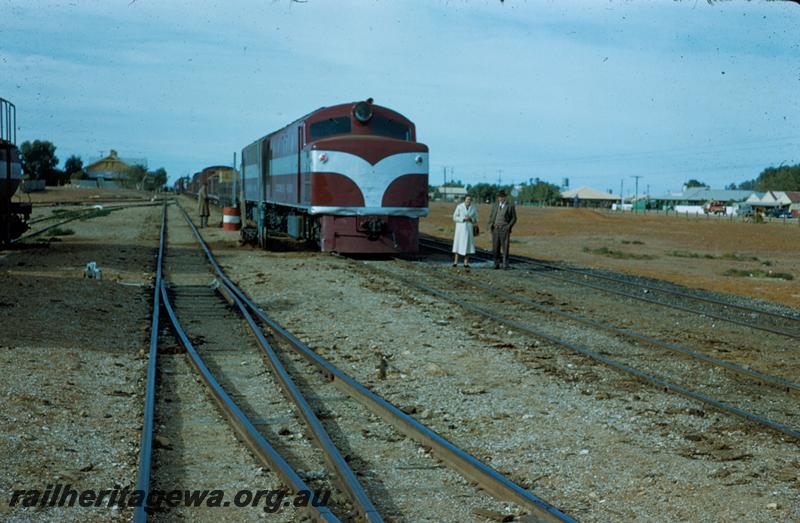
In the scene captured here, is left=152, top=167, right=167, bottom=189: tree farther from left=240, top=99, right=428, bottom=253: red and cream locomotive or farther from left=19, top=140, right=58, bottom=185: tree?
left=240, top=99, right=428, bottom=253: red and cream locomotive

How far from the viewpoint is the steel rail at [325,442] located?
491 cm

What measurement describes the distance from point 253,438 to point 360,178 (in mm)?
14408

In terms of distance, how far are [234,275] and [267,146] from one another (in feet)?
35.1

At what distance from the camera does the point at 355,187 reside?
20328mm

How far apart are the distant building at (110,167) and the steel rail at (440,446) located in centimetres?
15476

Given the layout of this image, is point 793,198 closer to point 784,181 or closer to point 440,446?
point 784,181

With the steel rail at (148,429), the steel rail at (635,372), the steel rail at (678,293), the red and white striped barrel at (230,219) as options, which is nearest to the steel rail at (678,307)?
the steel rail at (678,293)

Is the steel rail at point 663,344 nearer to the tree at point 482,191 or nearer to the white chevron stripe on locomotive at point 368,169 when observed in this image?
the white chevron stripe on locomotive at point 368,169

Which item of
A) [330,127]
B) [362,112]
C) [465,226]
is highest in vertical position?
[362,112]

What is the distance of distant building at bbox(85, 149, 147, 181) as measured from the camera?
158 metres

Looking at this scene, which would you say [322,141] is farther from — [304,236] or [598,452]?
[598,452]

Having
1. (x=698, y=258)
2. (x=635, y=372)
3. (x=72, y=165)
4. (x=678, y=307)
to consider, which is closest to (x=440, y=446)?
(x=635, y=372)

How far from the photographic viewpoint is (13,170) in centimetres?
2152

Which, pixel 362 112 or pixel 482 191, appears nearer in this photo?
pixel 362 112
